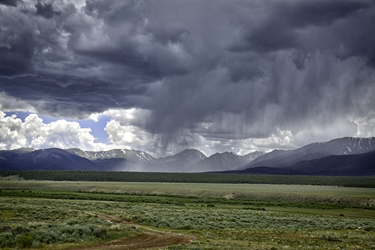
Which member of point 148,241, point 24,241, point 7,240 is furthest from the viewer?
point 148,241

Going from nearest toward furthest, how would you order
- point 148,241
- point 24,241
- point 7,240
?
point 7,240, point 24,241, point 148,241

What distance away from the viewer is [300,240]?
31.7m

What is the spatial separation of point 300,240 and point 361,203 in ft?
277

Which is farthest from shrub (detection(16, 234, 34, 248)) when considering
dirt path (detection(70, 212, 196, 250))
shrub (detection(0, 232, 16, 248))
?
dirt path (detection(70, 212, 196, 250))

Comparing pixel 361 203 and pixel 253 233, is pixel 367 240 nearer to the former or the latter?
pixel 253 233

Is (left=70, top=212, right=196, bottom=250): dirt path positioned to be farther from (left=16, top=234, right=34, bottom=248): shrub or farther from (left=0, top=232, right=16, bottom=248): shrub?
(left=0, top=232, right=16, bottom=248): shrub

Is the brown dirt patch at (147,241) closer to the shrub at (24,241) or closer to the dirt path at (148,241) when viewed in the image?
the dirt path at (148,241)

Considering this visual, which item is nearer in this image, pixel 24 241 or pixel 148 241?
pixel 24 241

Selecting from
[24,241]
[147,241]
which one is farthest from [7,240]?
[147,241]

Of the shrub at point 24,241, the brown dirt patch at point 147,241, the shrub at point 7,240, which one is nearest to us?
the shrub at point 7,240

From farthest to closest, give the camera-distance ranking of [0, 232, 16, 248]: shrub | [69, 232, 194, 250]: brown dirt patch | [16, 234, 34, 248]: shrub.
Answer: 1. [69, 232, 194, 250]: brown dirt patch
2. [16, 234, 34, 248]: shrub
3. [0, 232, 16, 248]: shrub

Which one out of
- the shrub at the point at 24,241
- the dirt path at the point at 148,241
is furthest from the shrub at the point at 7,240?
the dirt path at the point at 148,241

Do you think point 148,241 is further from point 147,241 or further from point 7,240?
point 7,240

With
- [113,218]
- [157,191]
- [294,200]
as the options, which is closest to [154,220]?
[113,218]
